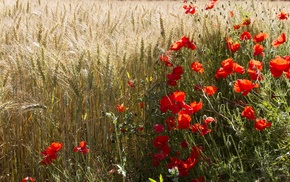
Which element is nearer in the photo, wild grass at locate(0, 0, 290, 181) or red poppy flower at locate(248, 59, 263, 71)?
red poppy flower at locate(248, 59, 263, 71)

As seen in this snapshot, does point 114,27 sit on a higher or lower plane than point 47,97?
higher

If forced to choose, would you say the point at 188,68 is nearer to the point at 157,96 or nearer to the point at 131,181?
the point at 157,96

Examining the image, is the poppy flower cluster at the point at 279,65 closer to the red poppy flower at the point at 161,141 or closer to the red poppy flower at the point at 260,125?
the red poppy flower at the point at 260,125

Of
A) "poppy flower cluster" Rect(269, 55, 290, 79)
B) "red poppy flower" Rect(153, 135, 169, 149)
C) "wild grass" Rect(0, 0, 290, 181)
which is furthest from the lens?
"wild grass" Rect(0, 0, 290, 181)

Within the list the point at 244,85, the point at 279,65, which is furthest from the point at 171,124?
the point at 279,65

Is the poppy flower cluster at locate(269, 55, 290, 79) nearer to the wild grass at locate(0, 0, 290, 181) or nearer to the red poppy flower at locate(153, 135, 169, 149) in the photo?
the wild grass at locate(0, 0, 290, 181)

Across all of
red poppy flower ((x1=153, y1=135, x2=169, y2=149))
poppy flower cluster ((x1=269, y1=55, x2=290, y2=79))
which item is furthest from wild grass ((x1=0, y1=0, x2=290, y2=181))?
poppy flower cluster ((x1=269, y1=55, x2=290, y2=79))

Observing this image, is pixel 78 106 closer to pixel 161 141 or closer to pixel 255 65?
pixel 161 141

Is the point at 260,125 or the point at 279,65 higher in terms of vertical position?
the point at 279,65

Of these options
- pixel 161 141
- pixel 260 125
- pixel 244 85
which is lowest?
pixel 161 141

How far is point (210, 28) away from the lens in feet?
8.38

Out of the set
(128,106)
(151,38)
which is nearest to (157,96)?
(128,106)

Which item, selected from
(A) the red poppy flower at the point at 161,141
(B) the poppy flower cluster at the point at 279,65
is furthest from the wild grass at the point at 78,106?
(B) the poppy flower cluster at the point at 279,65

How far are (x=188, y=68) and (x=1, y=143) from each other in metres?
0.95
